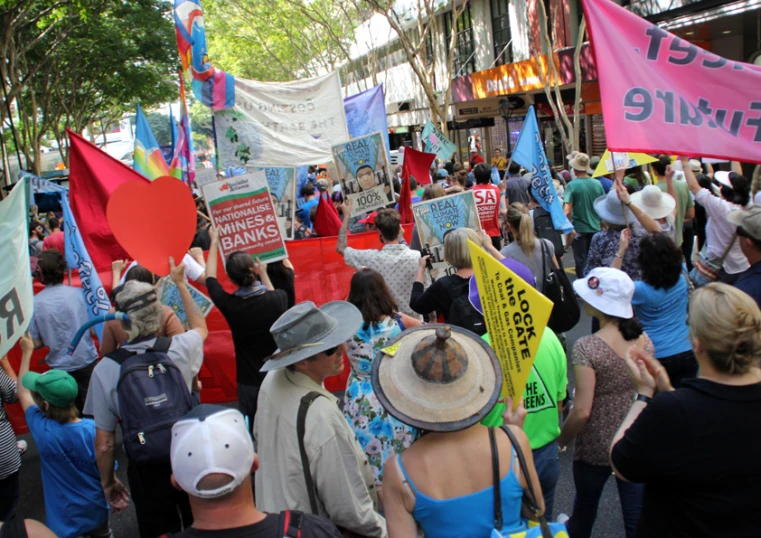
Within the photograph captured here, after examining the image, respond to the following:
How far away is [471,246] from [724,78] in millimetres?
Answer: 2162

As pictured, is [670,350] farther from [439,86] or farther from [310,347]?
[439,86]

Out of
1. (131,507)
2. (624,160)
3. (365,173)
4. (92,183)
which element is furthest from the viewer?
(365,173)

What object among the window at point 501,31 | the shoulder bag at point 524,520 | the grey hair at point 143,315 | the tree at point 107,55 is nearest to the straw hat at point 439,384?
the shoulder bag at point 524,520

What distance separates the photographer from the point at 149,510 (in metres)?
3.21

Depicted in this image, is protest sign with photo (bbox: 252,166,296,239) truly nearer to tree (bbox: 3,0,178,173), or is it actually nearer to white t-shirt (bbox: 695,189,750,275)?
white t-shirt (bbox: 695,189,750,275)

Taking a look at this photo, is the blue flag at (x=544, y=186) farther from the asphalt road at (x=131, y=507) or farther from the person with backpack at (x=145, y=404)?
the person with backpack at (x=145, y=404)

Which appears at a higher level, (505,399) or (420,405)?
(420,405)

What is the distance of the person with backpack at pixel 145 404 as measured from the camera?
311 centimetres

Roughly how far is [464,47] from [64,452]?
95.0 ft

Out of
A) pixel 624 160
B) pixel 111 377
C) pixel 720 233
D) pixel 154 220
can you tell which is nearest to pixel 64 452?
pixel 111 377

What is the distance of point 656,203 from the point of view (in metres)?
5.60

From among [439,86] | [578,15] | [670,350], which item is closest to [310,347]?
[670,350]

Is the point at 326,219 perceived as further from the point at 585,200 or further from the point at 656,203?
the point at 656,203

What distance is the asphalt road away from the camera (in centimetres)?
393
